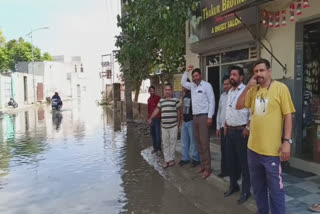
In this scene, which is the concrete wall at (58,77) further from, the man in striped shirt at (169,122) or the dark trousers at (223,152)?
the dark trousers at (223,152)

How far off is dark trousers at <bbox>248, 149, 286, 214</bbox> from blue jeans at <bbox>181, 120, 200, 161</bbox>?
3.06m

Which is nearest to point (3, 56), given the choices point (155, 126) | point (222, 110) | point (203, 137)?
point (155, 126)

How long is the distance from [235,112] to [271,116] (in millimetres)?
1354

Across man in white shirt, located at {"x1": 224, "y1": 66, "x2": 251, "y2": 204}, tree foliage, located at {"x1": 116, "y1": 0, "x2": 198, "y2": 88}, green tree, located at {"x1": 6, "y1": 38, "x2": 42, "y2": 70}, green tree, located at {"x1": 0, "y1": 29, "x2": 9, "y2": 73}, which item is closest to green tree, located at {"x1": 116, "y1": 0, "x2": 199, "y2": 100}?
tree foliage, located at {"x1": 116, "y1": 0, "x2": 198, "y2": 88}

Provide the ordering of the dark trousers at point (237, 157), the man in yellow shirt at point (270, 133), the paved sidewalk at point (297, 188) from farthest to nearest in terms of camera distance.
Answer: the dark trousers at point (237, 157), the paved sidewalk at point (297, 188), the man in yellow shirt at point (270, 133)

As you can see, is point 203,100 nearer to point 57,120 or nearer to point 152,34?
point 152,34

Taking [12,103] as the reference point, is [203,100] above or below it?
above

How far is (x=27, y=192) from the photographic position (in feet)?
19.5

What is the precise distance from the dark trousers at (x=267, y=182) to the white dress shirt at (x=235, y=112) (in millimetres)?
1074

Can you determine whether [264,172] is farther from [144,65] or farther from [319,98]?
[144,65]

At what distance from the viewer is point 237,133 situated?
16.3ft

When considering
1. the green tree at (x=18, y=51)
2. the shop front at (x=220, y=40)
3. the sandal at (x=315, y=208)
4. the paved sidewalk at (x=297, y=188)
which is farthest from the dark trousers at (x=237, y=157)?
the green tree at (x=18, y=51)

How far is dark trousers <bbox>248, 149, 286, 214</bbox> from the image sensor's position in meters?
3.67

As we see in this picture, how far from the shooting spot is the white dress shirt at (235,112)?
4934mm
